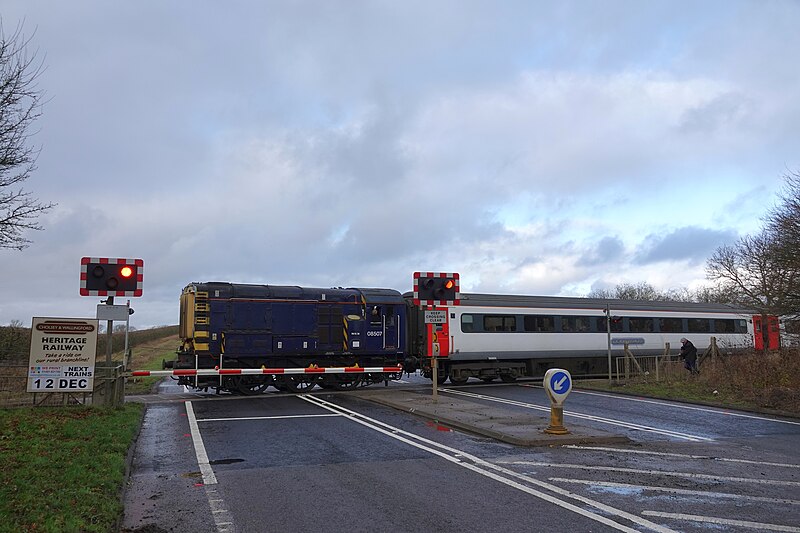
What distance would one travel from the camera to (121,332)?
51.5 m

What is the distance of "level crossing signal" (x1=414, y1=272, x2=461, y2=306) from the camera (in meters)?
15.6

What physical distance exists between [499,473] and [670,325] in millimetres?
24428

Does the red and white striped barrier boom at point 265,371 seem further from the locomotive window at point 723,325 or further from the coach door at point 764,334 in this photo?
the coach door at point 764,334

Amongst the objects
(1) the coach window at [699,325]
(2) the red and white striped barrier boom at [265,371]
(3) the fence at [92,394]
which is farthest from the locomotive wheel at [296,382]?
(1) the coach window at [699,325]

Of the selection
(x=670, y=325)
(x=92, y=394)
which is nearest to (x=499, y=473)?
(x=92, y=394)

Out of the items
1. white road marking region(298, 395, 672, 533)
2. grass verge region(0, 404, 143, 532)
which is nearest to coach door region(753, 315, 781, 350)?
white road marking region(298, 395, 672, 533)

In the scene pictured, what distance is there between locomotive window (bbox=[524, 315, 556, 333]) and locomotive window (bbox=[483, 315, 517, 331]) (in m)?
0.68

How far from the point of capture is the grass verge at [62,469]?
221 inches

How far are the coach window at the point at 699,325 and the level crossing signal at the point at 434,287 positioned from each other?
1954cm

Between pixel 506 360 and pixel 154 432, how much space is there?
16.1 metres

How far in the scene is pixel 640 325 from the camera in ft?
94.0

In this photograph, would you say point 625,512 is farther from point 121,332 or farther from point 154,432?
point 121,332

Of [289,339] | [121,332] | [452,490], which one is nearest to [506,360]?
[289,339]

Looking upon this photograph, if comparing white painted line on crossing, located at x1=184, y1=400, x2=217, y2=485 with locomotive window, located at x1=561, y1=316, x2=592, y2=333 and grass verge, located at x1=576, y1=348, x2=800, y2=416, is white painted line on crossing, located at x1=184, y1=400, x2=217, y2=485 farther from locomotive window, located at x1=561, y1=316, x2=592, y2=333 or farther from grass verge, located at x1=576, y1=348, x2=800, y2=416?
locomotive window, located at x1=561, y1=316, x2=592, y2=333
